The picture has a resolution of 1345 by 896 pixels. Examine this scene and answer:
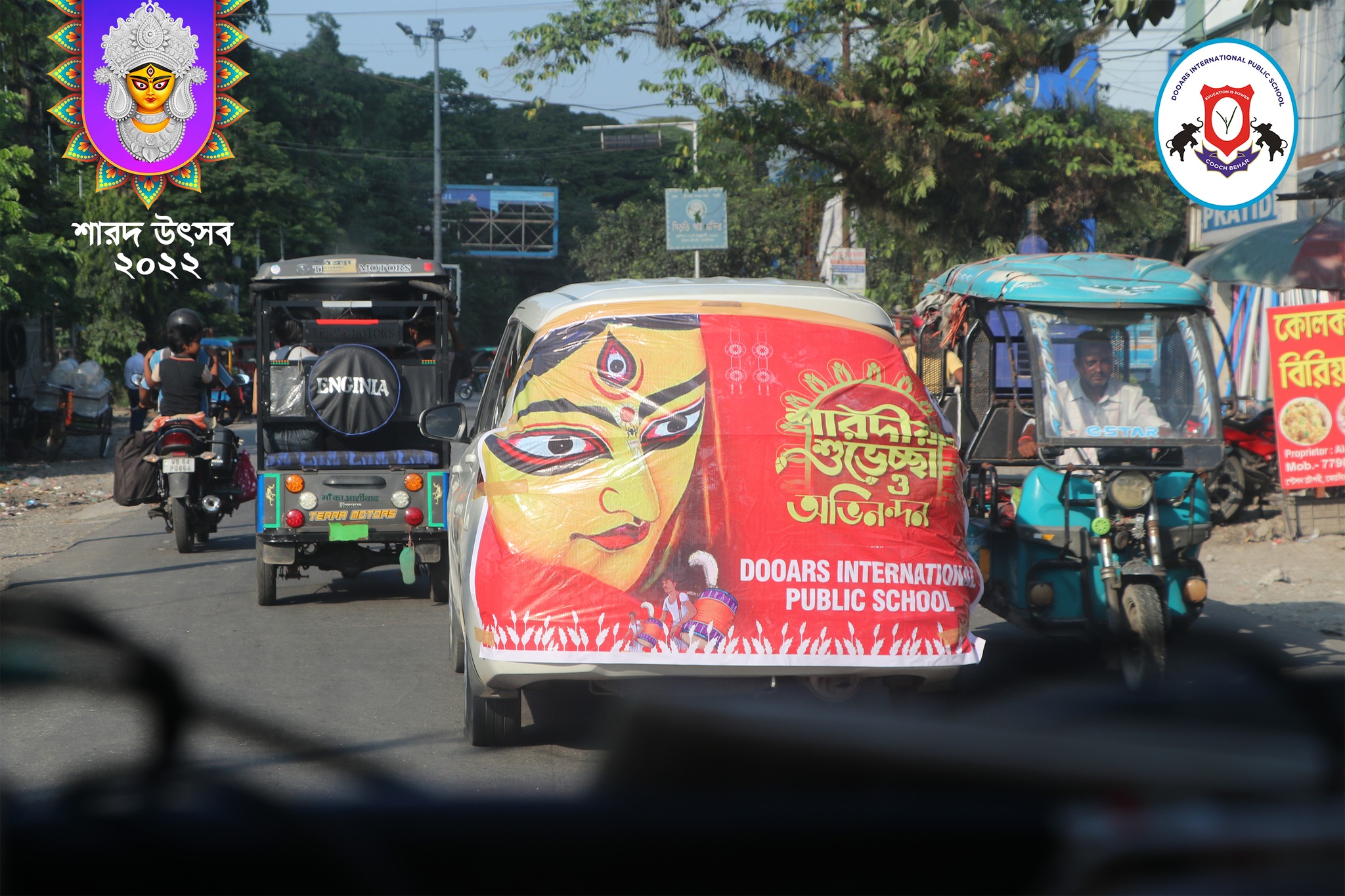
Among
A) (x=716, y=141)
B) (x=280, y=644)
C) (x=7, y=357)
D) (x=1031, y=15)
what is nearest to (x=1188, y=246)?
(x=1031, y=15)

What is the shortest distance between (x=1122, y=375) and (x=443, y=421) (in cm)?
347

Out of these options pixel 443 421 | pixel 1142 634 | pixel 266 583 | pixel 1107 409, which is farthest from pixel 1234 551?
pixel 266 583

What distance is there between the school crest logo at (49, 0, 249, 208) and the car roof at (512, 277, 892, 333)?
11.2 meters

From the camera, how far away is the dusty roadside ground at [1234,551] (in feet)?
27.1

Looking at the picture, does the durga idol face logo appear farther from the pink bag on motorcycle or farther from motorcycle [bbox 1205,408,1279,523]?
the pink bag on motorcycle

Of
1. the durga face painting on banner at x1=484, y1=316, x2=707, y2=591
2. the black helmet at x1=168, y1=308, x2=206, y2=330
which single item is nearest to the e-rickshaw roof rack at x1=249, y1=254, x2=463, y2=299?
the black helmet at x1=168, y1=308, x2=206, y2=330

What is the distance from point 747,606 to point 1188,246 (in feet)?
50.8

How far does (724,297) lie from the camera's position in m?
4.71

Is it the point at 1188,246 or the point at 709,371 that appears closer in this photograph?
the point at 709,371

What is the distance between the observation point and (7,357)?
1847 cm

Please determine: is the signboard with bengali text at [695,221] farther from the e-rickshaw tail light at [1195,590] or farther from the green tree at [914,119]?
the e-rickshaw tail light at [1195,590]

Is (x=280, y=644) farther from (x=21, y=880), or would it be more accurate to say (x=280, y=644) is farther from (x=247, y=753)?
(x=21, y=880)

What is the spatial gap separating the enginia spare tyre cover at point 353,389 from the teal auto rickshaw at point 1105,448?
382 centimetres

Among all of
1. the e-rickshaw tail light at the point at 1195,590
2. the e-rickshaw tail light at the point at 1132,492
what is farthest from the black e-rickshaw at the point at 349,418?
the e-rickshaw tail light at the point at 1195,590
